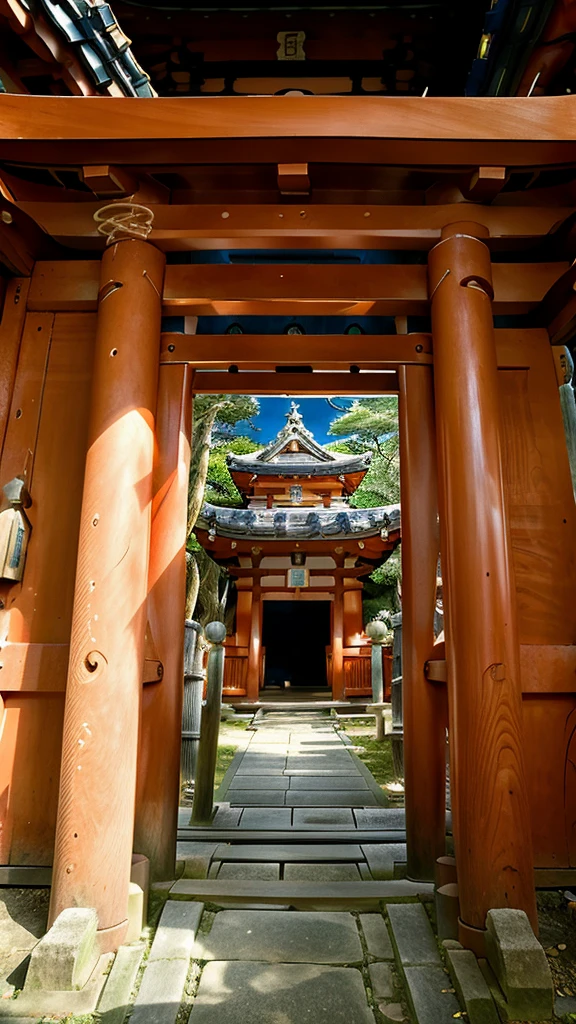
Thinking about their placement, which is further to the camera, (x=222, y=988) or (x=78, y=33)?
(x=78, y=33)

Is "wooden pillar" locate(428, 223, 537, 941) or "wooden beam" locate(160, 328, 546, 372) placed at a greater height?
"wooden beam" locate(160, 328, 546, 372)

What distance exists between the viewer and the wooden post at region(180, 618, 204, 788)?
5.61 metres

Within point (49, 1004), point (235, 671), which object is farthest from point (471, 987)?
point (235, 671)

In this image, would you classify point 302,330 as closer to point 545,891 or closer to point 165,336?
point 165,336

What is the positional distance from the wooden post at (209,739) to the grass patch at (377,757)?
2.23m

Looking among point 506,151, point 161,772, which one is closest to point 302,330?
point 506,151

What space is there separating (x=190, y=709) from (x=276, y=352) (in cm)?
371

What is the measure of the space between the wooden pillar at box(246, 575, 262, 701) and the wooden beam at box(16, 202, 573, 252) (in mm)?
12013

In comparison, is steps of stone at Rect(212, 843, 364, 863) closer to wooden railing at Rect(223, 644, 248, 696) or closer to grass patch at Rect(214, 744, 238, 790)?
grass patch at Rect(214, 744, 238, 790)

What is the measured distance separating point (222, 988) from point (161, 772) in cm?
101

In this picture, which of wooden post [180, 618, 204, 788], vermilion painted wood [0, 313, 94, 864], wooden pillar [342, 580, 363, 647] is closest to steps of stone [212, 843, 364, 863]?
vermilion painted wood [0, 313, 94, 864]

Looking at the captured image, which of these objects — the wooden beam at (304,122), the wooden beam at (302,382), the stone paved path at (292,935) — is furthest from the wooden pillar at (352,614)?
the wooden beam at (304,122)

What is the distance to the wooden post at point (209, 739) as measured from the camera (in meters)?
4.39

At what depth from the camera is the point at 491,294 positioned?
2.91 m
